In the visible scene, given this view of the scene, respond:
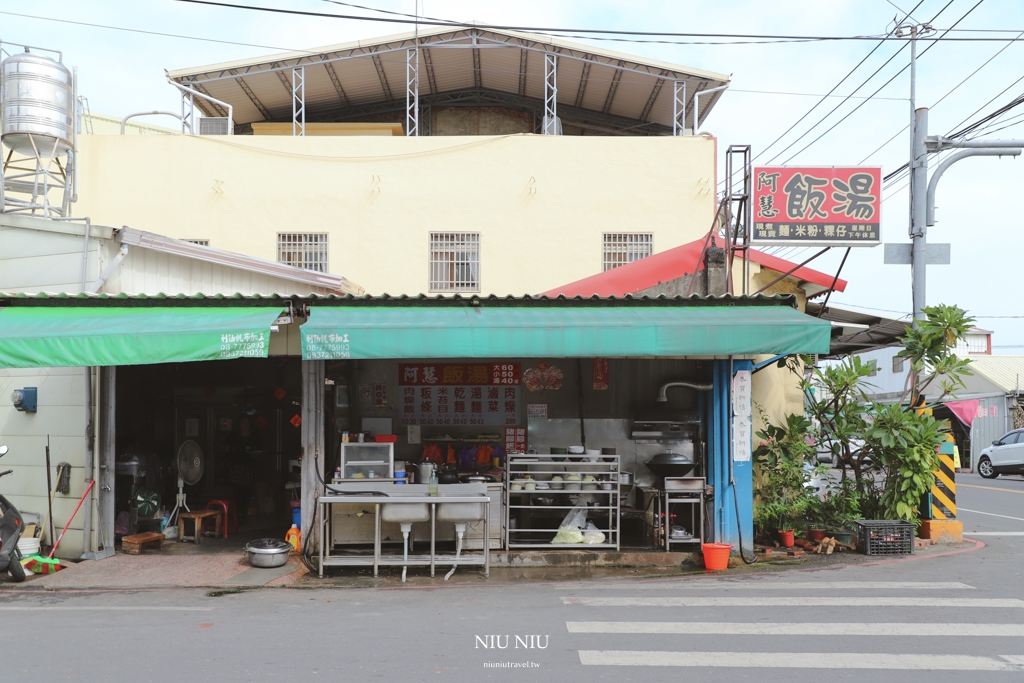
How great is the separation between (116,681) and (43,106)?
11.0m

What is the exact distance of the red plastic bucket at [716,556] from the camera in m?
10.0

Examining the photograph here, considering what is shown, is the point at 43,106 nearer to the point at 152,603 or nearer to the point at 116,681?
the point at 152,603

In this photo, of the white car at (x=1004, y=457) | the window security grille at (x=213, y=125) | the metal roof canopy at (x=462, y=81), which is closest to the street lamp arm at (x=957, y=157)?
the metal roof canopy at (x=462, y=81)

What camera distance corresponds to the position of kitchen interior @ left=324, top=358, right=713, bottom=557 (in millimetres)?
11273

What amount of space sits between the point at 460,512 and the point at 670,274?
19.7 ft

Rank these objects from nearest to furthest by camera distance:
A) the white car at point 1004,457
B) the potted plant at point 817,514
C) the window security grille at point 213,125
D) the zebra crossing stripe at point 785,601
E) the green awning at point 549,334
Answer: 1. the zebra crossing stripe at point 785,601
2. the green awning at point 549,334
3. the potted plant at point 817,514
4. the window security grille at point 213,125
5. the white car at point 1004,457

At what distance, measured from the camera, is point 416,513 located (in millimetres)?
9633

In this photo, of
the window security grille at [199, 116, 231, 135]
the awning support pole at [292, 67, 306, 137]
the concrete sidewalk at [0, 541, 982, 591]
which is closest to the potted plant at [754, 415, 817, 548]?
the concrete sidewalk at [0, 541, 982, 591]

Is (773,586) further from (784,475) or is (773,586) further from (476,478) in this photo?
(476,478)

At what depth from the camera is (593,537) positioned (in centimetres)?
1057

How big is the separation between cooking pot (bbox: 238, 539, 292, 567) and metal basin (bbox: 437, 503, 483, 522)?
216cm

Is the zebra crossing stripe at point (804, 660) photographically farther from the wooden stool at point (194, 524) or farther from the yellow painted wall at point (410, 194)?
the yellow painted wall at point (410, 194)

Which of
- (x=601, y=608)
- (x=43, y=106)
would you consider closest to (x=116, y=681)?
(x=601, y=608)

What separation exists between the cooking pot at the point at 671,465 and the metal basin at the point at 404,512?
359 cm
